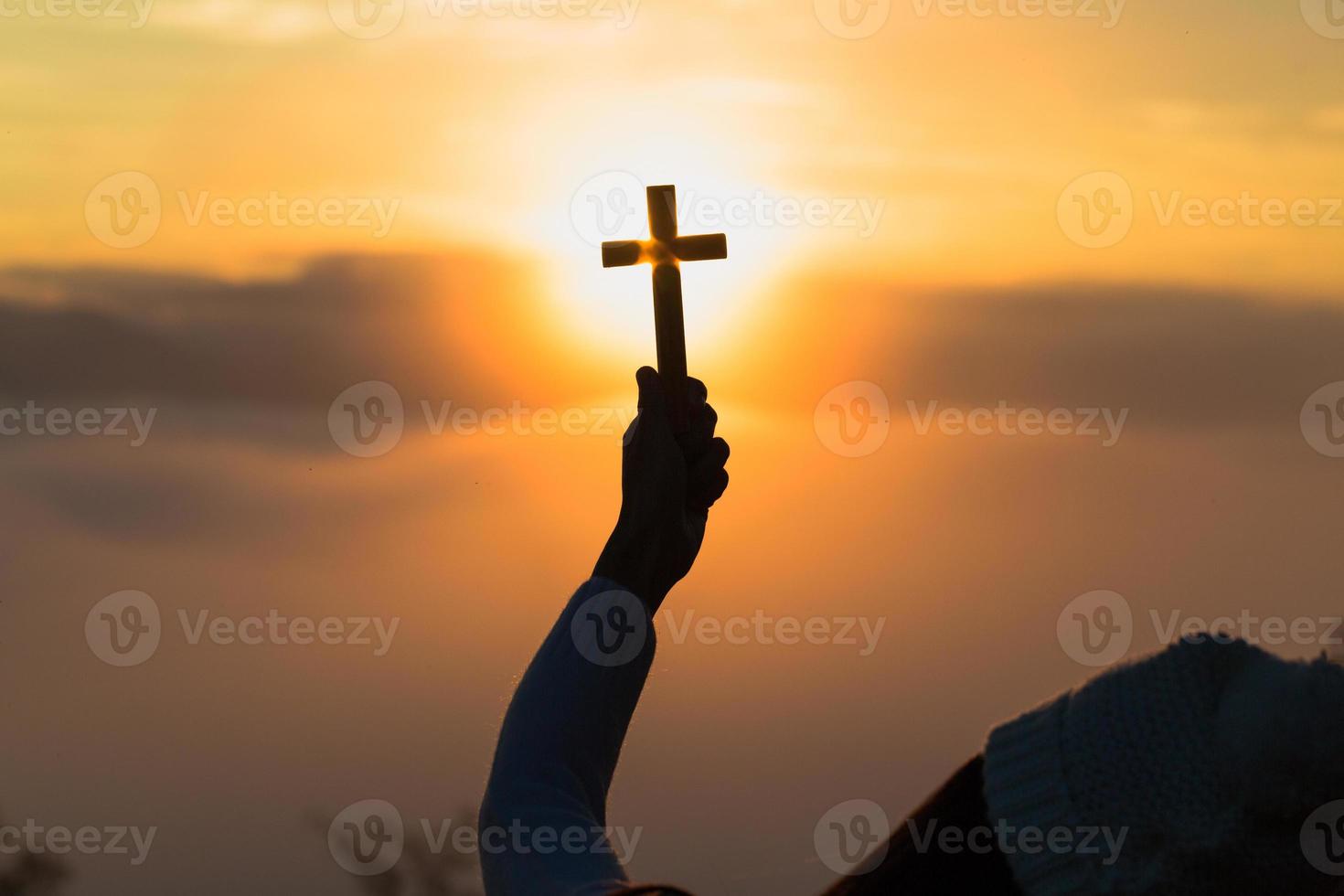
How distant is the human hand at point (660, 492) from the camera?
343 centimetres

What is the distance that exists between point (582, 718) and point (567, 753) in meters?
0.09

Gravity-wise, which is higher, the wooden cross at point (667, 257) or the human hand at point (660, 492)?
the wooden cross at point (667, 257)

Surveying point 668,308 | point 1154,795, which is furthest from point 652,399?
point 1154,795

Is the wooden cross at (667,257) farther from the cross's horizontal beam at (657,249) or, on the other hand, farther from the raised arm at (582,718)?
the raised arm at (582,718)

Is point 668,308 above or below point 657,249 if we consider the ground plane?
below

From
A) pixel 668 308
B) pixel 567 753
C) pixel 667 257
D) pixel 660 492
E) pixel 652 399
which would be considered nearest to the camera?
pixel 567 753

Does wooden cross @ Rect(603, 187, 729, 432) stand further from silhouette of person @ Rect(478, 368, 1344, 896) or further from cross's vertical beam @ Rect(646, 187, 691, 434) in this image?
silhouette of person @ Rect(478, 368, 1344, 896)

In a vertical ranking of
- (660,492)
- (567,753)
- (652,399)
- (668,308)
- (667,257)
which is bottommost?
(567,753)

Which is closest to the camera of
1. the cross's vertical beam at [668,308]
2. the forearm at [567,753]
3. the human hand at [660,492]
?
the forearm at [567,753]

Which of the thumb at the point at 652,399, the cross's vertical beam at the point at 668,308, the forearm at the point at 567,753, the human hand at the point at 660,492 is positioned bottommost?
the forearm at the point at 567,753

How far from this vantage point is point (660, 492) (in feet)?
12.1

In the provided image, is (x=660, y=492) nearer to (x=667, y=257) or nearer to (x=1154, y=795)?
(x=667, y=257)

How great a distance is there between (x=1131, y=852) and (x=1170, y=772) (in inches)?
4.4

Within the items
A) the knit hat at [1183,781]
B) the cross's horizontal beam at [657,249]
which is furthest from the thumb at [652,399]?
the knit hat at [1183,781]
